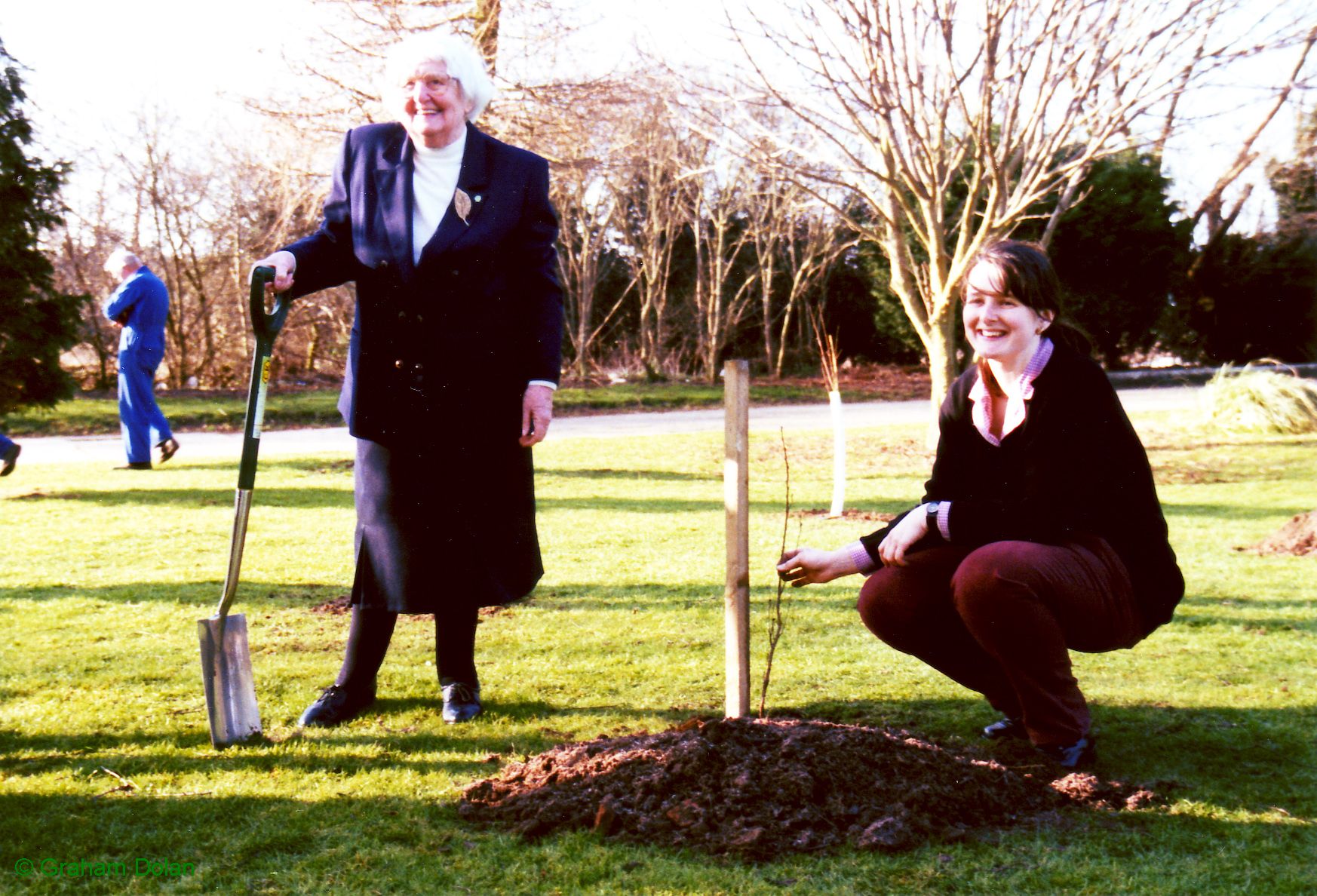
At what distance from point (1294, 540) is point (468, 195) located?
17.8ft

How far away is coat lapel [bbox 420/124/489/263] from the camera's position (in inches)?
134

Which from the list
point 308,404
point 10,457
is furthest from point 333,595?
point 308,404

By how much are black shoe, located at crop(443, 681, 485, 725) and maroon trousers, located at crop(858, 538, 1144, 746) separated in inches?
48.4

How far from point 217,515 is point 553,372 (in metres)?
5.52

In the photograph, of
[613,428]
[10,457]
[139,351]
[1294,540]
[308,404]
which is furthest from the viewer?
[308,404]

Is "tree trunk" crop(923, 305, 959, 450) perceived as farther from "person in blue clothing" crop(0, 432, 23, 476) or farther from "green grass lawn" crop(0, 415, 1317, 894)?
"person in blue clothing" crop(0, 432, 23, 476)

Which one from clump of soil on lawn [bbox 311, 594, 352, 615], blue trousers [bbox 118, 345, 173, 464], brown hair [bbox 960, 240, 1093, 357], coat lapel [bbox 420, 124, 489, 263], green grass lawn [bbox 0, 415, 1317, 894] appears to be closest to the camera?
green grass lawn [bbox 0, 415, 1317, 894]

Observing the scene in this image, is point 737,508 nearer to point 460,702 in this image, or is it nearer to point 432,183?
point 460,702

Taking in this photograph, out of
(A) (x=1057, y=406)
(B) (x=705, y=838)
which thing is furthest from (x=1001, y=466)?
(B) (x=705, y=838)

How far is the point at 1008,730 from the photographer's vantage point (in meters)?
3.33

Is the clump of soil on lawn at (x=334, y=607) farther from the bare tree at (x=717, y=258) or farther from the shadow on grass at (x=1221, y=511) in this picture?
the bare tree at (x=717, y=258)

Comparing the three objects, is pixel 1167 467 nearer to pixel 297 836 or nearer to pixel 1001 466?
pixel 1001 466

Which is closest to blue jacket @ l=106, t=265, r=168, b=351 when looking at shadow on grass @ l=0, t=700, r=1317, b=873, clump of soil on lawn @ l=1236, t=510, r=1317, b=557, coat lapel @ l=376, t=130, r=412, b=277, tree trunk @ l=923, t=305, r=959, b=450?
tree trunk @ l=923, t=305, r=959, b=450

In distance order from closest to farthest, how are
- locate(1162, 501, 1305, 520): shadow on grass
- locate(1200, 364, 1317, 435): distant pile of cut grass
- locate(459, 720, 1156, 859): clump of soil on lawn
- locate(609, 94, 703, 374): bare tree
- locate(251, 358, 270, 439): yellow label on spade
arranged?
locate(459, 720, 1156, 859): clump of soil on lawn, locate(251, 358, 270, 439): yellow label on spade, locate(1162, 501, 1305, 520): shadow on grass, locate(1200, 364, 1317, 435): distant pile of cut grass, locate(609, 94, 703, 374): bare tree
